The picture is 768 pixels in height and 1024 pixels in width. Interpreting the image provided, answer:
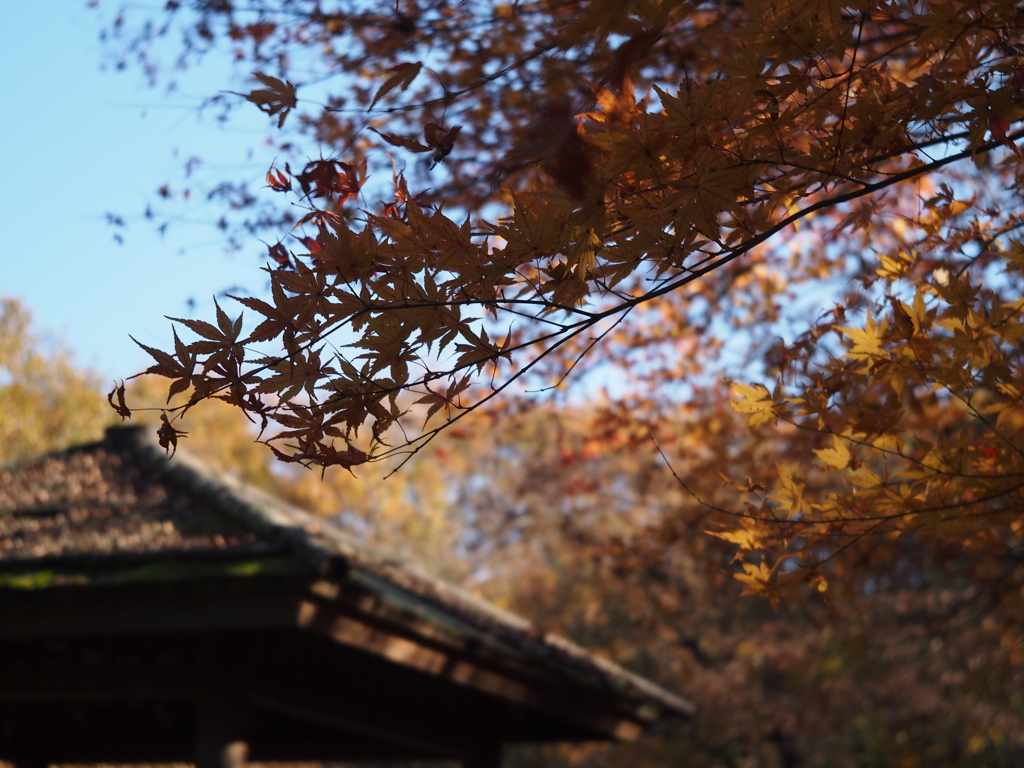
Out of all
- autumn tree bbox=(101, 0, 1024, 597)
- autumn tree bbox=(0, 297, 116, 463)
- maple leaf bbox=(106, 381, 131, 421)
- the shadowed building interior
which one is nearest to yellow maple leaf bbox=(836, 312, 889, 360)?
autumn tree bbox=(101, 0, 1024, 597)

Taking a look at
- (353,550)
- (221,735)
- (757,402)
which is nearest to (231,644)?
(221,735)

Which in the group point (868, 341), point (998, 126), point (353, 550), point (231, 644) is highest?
point (353, 550)

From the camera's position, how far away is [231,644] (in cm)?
450

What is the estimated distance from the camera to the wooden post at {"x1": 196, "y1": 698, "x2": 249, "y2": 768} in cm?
428

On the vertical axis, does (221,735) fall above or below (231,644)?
below

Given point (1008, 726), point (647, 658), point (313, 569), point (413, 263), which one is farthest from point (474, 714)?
point (647, 658)

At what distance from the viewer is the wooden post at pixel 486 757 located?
6.15m

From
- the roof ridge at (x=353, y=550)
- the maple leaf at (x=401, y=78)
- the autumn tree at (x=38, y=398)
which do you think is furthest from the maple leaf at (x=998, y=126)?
the autumn tree at (x=38, y=398)

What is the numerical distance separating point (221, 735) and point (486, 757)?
2364mm

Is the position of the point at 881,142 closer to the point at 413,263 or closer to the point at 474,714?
the point at 413,263

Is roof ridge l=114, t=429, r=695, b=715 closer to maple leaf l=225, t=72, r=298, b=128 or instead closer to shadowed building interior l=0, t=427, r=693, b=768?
shadowed building interior l=0, t=427, r=693, b=768

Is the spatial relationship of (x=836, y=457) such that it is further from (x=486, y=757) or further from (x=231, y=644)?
(x=486, y=757)

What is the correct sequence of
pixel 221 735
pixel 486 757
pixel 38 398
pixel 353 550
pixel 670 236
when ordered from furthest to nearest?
1. pixel 38 398
2. pixel 486 757
3. pixel 353 550
4. pixel 221 735
5. pixel 670 236

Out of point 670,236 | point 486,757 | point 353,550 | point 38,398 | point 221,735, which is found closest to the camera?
point 670,236
